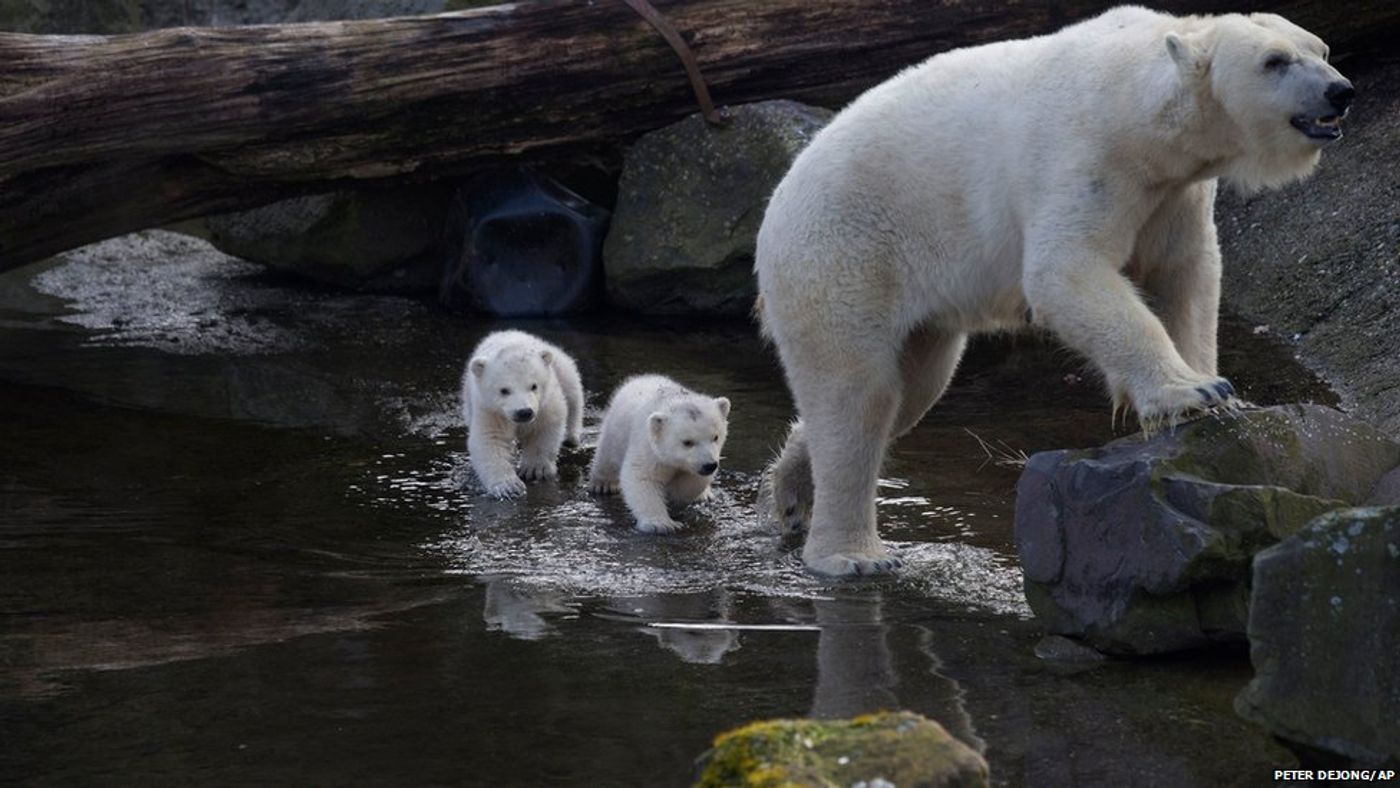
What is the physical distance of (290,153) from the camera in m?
8.97

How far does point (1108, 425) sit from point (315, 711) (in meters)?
4.15

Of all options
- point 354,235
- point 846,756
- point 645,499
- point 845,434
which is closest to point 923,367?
point 845,434

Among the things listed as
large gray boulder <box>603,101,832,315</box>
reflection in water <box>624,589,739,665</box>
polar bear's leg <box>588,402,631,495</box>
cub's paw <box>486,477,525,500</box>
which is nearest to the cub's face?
reflection in water <box>624,589,739,665</box>

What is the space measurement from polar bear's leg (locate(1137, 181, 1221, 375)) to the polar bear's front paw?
561 millimetres

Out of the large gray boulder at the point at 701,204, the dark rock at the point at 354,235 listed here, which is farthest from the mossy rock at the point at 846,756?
the dark rock at the point at 354,235

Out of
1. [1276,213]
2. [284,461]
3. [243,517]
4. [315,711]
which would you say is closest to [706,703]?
[315,711]

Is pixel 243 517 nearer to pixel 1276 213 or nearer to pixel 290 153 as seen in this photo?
pixel 290 153

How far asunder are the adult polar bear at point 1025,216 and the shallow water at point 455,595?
61cm

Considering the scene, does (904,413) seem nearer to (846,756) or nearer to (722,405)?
(722,405)

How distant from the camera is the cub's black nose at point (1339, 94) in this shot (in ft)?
15.7

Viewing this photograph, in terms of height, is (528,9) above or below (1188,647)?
above

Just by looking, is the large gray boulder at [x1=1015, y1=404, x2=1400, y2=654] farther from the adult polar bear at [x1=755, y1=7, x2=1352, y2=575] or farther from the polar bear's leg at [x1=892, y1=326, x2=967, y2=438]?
the polar bear's leg at [x1=892, y1=326, x2=967, y2=438]

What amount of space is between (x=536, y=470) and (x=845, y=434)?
7.01 ft

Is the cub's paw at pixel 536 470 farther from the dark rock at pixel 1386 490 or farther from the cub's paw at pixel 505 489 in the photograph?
the dark rock at pixel 1386 490
